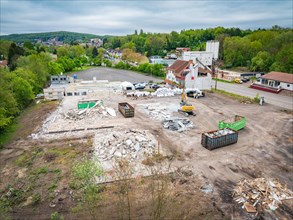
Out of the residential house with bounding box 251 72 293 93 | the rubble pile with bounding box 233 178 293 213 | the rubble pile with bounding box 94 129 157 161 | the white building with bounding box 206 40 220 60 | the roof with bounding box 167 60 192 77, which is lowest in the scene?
the rubble pile with bounding box 233 178 293 213

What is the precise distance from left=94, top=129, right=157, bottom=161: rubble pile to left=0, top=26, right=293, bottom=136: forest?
36.9ft

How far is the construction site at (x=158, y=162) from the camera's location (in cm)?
1195

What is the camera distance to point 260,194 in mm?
12969

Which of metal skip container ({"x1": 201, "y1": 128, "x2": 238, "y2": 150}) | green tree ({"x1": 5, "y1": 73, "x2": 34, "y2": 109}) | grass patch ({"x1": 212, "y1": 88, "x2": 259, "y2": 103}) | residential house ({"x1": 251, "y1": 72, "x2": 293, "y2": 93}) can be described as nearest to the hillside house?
grass patch ({"x1": 212, "y1": 88, "x2": 259, "y2": 103})

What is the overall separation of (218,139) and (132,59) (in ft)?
254

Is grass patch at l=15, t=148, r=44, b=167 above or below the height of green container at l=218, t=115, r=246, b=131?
below

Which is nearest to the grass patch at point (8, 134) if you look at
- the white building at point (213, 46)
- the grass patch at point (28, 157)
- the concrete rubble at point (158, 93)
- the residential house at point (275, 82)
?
the grass patch at point (28, 157)

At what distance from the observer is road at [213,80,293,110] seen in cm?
3384

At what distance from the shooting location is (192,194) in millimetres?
13211

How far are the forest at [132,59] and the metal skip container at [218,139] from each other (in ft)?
65.7

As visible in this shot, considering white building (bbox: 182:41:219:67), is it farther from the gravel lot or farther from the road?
the gravel lot

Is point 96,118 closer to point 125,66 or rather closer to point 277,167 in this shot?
point 277,167

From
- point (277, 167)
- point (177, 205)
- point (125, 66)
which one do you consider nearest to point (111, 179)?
point (177, 205)

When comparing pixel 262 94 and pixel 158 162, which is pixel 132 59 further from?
pixel 158 162
